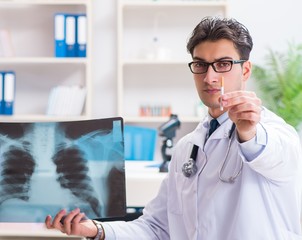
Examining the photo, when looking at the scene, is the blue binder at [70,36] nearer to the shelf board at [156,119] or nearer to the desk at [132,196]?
the shelf board at [156,119]

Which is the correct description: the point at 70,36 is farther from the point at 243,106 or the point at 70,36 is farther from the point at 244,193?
the point at 243,106

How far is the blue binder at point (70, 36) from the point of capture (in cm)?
402

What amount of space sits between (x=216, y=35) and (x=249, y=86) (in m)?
3.18

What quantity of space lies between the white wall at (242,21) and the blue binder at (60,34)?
1.21ft

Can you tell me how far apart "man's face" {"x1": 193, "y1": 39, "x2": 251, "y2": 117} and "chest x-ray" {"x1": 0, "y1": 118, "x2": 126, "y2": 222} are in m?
0.24

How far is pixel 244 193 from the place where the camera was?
1238mm

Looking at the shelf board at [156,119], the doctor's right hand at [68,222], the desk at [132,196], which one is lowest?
the desk at [132,196]

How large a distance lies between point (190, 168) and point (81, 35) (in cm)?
282

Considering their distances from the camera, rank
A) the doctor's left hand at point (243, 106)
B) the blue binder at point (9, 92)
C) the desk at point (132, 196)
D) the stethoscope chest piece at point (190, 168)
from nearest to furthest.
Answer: the doctor's left hand at point (243, 106) < the stethoscope chest piece at point (190, 168) < the desk at point (132, 196) < the blue binder at point (9, 92)

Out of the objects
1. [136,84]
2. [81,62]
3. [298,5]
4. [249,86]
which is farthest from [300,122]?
[81,62]

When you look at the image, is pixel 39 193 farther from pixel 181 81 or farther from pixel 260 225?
pixel 181 81

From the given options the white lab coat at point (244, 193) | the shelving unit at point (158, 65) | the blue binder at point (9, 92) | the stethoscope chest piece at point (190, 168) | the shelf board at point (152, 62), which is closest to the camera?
the white lab coat at point (244, 193)

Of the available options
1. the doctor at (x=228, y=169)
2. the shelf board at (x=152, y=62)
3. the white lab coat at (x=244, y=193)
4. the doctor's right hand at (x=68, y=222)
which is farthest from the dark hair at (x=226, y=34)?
the shelf board at (x=152, y=62)

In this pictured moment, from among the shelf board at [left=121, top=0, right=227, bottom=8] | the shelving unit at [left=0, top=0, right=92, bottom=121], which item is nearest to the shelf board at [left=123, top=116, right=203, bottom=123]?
the shelving unit at [left=0, top=0, right=92, bottom=121]
